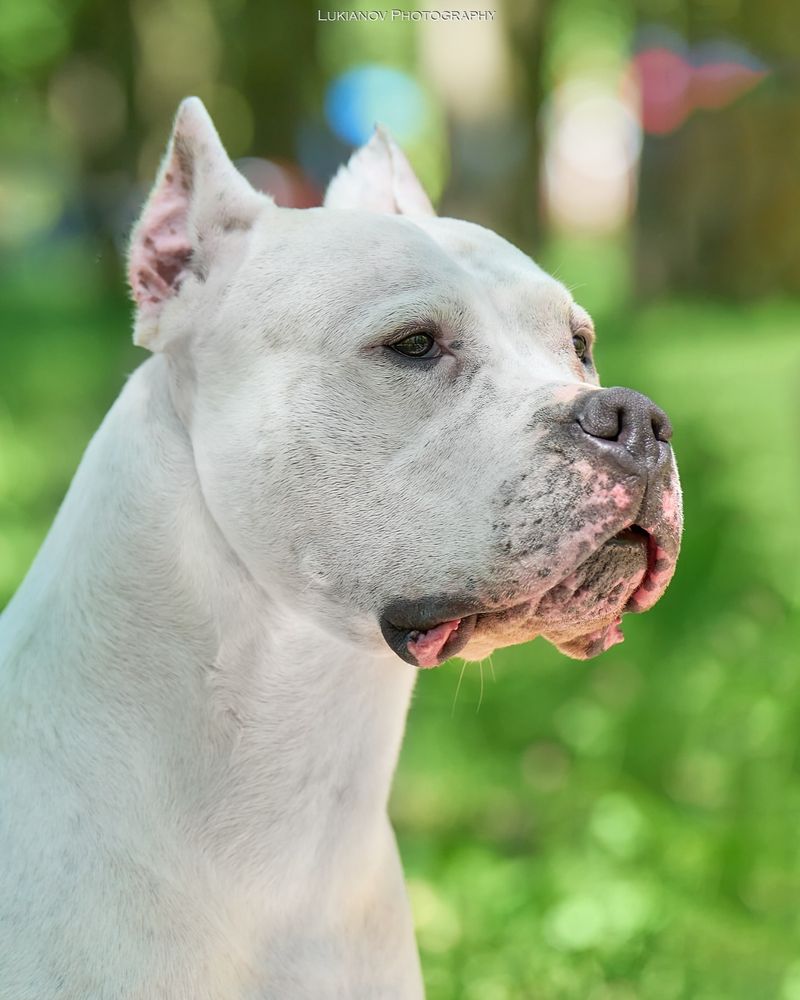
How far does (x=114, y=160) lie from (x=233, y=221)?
18.8 m

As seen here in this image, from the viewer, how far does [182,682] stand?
2.59 m

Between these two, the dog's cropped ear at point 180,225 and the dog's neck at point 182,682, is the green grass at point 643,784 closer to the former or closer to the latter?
the dog's neck at point 182,682

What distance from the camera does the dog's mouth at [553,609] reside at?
2.43 meters

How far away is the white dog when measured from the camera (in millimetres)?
2432

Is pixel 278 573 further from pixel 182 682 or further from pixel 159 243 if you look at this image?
pixel 159 243

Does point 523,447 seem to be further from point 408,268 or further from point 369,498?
point 408,268

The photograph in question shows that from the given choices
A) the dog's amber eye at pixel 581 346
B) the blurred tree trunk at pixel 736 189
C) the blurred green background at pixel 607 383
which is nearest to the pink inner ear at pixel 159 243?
the blurred green background at pixel 607 383

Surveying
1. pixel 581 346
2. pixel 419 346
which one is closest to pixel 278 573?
pixel 419 346

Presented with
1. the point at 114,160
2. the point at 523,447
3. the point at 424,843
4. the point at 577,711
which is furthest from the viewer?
the point at 114,160

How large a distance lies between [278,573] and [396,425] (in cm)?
35

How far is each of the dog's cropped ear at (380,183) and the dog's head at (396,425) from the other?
1.33ft

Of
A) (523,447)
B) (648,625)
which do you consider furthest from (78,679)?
(648,625)

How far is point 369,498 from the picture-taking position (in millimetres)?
2521

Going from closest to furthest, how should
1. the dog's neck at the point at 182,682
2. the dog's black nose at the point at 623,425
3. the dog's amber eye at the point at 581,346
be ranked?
the dog's black nose at the point at 623,425, the dog's neck at the point at 182,682, the dog's amber eye at the point at 581,346
